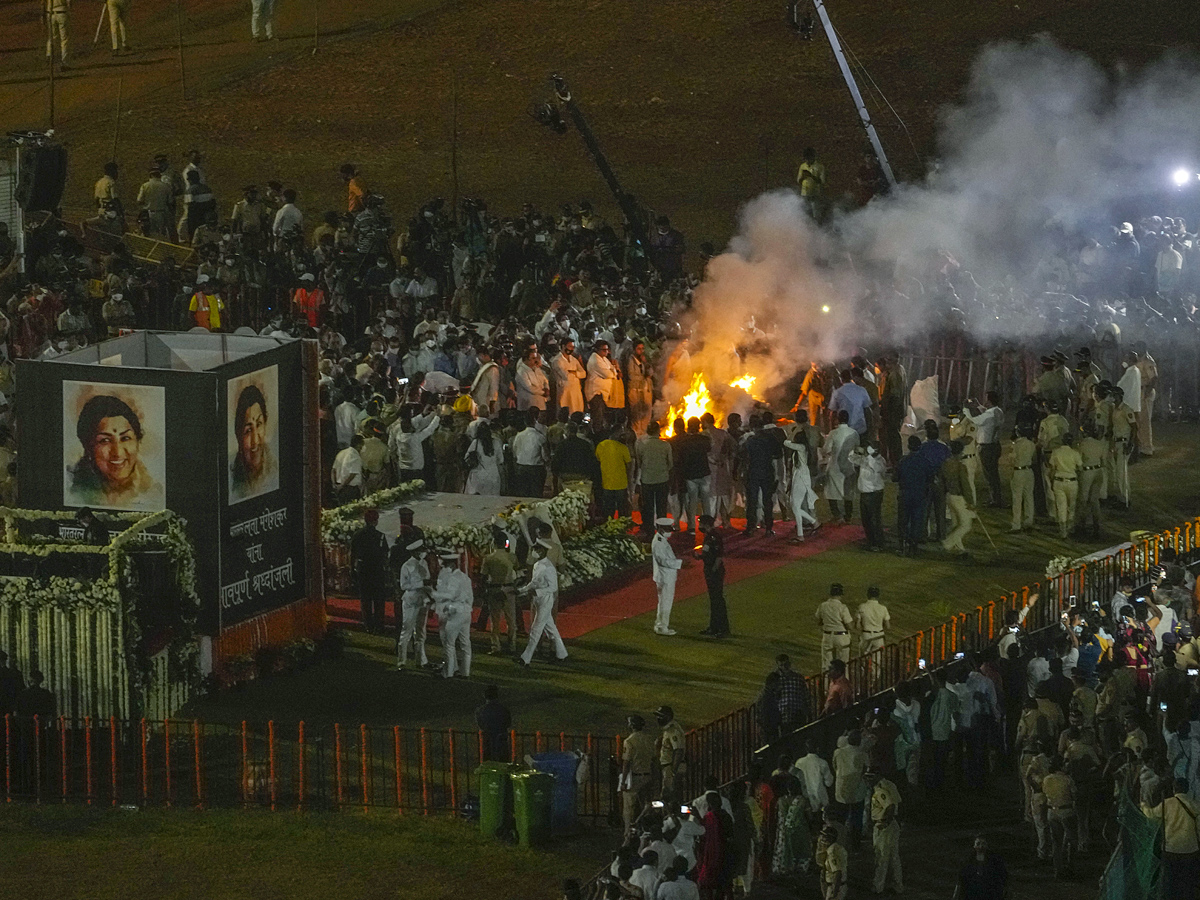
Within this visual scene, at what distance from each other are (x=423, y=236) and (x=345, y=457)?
336 inches

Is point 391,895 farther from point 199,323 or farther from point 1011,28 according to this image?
point 1011,28

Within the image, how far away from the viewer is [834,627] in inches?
824

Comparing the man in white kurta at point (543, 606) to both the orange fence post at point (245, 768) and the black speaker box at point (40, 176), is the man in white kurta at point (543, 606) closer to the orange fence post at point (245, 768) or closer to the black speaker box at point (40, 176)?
the orange fence post at point (245, 768)

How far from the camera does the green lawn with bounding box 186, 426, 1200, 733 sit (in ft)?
66.8

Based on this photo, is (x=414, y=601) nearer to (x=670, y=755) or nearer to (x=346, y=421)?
(x=670, y=755)

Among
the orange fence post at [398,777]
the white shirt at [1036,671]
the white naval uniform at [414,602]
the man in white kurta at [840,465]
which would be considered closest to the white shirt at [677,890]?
the orange fence post at [398,777]

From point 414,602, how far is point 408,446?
4795 mm

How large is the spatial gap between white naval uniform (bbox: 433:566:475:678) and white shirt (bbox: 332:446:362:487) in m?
4.53

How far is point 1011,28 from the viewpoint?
47.5m

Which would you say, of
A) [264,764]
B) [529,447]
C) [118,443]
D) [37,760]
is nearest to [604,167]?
[529,447]

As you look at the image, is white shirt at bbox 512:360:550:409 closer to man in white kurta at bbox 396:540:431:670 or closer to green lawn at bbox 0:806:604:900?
man in white kurta at bbox 396:540:431:670

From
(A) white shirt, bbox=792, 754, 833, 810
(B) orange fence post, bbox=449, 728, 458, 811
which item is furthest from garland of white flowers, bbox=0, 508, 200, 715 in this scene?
(A) white shirt, bbox=792, 754, 833, 810

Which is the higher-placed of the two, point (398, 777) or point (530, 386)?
point (530, 386)

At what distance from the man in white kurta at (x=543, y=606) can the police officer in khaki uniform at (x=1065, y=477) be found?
6835 millimetres
